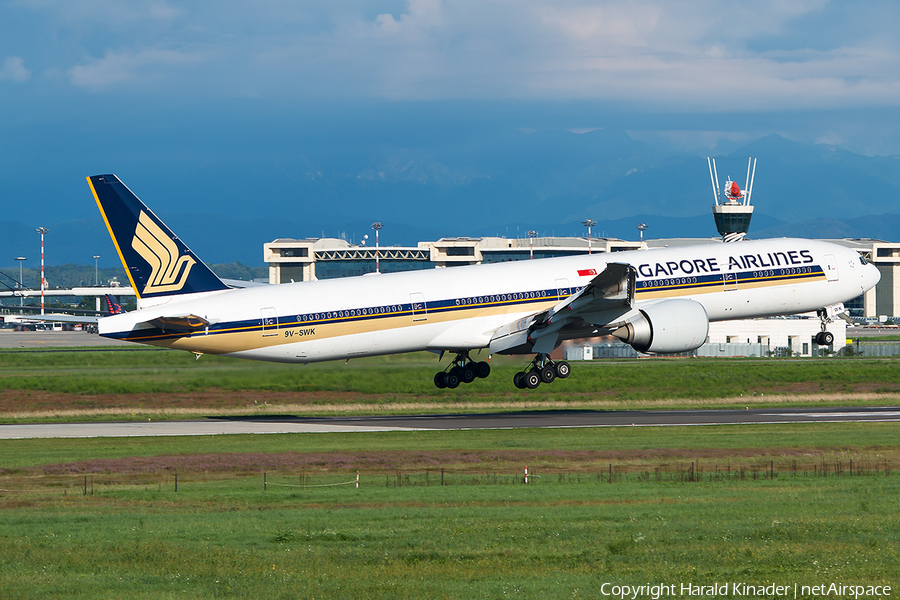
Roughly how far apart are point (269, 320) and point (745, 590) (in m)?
27.8

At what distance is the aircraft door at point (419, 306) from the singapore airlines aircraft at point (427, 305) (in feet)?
0.20

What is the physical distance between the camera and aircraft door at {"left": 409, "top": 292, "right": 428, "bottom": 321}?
146ft

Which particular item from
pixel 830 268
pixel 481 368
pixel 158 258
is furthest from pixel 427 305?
pixel 830 268

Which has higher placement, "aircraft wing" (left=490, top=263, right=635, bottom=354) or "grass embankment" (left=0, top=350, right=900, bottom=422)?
"aircraft wing" (left=490, top=263, right=635, bottom=354)

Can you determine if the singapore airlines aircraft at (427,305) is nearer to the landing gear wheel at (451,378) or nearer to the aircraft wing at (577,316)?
the aircraft wing at (577,316)

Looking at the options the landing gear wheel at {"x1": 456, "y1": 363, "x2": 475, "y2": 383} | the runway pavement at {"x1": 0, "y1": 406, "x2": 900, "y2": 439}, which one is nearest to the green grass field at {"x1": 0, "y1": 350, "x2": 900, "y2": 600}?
the landing gear wheel at {"x1": 456, "y1": 363, "x2": 475, "y2": 383}

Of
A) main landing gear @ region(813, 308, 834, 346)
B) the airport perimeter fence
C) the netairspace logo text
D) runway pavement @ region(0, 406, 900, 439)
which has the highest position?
main landing gear @ region(813, 308, 834, 346)

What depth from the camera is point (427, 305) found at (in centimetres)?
4456

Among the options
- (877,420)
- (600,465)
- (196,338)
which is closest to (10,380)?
(196,338)

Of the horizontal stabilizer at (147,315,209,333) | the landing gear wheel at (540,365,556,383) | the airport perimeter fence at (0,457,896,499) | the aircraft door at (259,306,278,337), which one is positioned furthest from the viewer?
the landing gear wheel at (540,365,556,383)

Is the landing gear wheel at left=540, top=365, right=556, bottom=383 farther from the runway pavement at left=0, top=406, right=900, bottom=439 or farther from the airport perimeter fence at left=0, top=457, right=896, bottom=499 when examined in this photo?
the airport perimeter fence at left=0, top=457, right=896, bottom=499

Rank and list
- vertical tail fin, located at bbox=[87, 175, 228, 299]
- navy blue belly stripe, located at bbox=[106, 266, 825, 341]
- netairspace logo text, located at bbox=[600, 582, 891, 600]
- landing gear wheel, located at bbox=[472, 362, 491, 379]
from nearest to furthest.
Result: netairspace logo text, located at bbox=[600, 582, 891, 600] < navy blue belly stripe, located at bbox=[106, 266, 825, 341] < vertical tail fin, located at bbox=[87, 175, 228, 299] < landing gear wheel, located at bbox=[472, 362, 491, 379]

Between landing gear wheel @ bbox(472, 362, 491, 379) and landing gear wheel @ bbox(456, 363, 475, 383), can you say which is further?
landing gear wheel @ bbox(456, 363, 475, 383)

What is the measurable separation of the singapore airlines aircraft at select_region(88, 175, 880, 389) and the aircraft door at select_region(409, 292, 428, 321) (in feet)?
0.20
